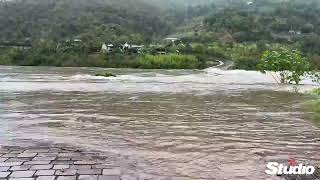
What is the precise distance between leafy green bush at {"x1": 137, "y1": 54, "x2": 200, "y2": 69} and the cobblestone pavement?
4831 centimetres

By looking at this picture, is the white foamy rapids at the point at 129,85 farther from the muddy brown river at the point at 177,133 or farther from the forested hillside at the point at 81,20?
the forested hillside at the point at 81,20

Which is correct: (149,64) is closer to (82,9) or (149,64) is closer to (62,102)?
(62,102)

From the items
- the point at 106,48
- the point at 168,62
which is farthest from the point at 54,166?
the point at 106,48

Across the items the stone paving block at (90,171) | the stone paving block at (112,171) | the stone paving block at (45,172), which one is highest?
the stone paving block at (45,172)

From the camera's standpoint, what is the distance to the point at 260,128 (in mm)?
11211

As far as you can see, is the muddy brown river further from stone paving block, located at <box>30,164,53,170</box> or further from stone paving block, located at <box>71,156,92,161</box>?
stone paving block, located at <box>30,164,53,170</box>

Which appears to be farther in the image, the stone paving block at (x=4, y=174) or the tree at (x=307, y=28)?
the tree at (x=307, y=28)

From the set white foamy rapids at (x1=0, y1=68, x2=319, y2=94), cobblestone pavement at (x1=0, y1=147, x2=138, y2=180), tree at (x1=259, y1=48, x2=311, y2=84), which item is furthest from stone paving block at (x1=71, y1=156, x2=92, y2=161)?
tree at (x1=259, y1=48, x2=311, y2=84)

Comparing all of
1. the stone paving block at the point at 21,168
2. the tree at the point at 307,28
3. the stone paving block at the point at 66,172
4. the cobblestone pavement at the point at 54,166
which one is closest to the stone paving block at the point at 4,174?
the cobblestone pavement at the point at 54,166

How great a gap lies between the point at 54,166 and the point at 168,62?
169 ft

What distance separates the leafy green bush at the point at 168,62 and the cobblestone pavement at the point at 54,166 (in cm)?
4831

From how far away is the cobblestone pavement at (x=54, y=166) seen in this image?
19.9ft

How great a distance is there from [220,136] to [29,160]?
4328 mm

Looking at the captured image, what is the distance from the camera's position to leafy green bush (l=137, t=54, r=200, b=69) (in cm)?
5644
